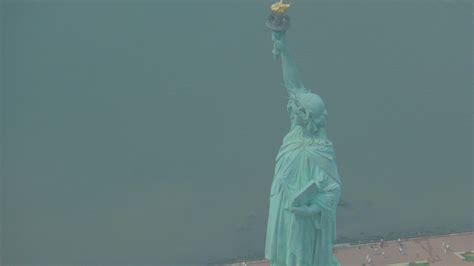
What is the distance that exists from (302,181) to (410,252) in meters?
4.10

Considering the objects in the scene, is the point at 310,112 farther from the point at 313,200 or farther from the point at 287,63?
the point at 313,200

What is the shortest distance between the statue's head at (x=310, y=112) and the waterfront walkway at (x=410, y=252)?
3.61 m

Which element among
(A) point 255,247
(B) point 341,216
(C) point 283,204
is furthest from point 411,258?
(C) point 283,204

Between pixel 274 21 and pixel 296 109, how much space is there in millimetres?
546

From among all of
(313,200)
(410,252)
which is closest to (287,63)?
A: (313,200)

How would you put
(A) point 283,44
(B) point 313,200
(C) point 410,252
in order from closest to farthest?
1. (B) point 313,200
2. (A) point 283,44
3. (C) point 410,252

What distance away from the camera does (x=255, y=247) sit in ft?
24.6

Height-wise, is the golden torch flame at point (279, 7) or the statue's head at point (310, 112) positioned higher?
Answer: the golden torch flame at point (279, 7)

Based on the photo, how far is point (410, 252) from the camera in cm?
740

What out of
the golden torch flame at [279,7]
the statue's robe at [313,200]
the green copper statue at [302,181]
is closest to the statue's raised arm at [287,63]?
the green copper statue at [302,181]

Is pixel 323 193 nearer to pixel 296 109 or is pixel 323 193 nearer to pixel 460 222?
pixel 296 109

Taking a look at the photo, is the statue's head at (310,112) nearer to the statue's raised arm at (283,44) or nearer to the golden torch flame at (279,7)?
the statue's raised arm at (283,44)

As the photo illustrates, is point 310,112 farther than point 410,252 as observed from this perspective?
No

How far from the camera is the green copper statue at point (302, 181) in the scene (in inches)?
148
